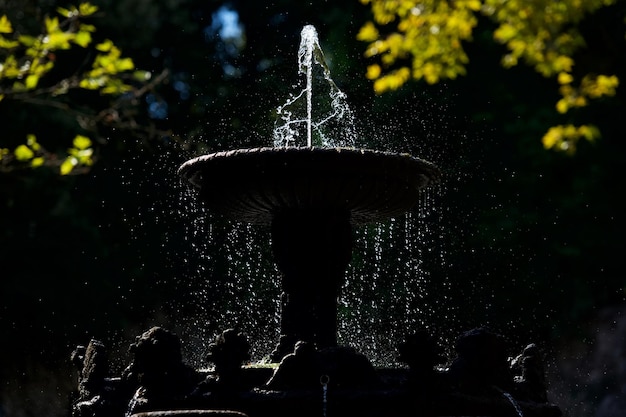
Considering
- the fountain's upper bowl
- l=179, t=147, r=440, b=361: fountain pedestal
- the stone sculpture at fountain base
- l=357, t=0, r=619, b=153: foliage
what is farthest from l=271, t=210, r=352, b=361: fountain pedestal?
l=357, t=0, r=619, b=153: foliage

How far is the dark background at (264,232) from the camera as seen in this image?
1554 centimetres

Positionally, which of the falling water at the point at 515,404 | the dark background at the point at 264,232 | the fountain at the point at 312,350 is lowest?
the falling water at the point at 515,404

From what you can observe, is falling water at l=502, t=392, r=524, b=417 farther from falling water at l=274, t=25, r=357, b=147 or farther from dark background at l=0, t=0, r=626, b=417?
falling water at l=274, t=25, r=357, b=147

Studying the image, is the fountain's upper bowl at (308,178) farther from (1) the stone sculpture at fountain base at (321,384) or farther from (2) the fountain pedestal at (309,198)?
(1) the stone sculpture at fountain base at (321,384)

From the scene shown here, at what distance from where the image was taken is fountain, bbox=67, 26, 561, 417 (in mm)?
7645

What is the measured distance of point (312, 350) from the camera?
783 centimetres

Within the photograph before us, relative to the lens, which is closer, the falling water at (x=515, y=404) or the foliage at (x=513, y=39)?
the foliage at (x=513, y=39)

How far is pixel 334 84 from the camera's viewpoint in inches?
653

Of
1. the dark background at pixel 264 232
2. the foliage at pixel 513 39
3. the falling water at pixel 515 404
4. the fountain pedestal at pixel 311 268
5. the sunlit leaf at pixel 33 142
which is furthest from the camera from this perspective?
the dark background at pixel 264 232

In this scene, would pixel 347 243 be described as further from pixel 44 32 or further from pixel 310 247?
pixel 44 32

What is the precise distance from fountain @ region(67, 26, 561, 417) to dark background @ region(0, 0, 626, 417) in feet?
18.9

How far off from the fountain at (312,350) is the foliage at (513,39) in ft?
10.4

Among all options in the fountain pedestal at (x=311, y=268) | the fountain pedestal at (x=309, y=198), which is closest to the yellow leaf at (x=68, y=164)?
the fountain pedestal at (x=309, y=198)

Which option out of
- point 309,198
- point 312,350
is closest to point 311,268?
point 309,198
